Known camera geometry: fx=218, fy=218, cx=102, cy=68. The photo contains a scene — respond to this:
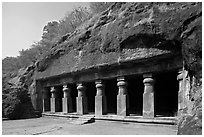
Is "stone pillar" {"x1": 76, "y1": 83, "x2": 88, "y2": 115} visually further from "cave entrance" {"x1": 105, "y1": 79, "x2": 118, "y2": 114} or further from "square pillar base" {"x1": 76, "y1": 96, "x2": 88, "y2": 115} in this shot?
"cave entrance" {"x1": 105, "y1": 79, "x2": 118, "y2": 114}

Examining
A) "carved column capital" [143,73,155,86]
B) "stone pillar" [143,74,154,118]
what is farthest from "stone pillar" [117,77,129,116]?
"carved column capital" [143,73,155,86]

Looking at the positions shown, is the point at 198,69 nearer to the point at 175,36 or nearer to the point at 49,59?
Answer: the point at 175,36

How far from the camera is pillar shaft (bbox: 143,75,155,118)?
756 centimetres

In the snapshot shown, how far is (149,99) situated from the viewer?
7.66 meters

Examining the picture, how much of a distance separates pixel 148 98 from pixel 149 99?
0.05 m

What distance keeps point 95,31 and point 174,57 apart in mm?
3842

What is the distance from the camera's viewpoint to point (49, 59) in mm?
12070

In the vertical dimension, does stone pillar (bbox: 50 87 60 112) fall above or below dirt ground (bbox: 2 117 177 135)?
above

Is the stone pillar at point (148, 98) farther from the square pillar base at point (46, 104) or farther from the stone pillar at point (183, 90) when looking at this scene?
the square pillar base at point (46, 104)

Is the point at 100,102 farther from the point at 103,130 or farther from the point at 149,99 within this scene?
the point at 103,130

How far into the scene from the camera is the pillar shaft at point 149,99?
298 inches

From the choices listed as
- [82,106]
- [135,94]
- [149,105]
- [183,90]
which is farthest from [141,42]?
[135,94]

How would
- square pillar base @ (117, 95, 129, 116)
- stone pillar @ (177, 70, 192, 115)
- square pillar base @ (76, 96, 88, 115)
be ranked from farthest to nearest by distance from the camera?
square pillar base @ (76, 96, 88, 115) < square pillar base @ (117, 95, 129, 116) < stone pillar @ (177, 70, 192, 115)

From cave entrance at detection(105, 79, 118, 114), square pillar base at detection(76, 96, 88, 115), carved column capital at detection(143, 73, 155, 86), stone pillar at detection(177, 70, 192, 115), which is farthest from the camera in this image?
cave entrance at detection(105, 79, 118, 114)
